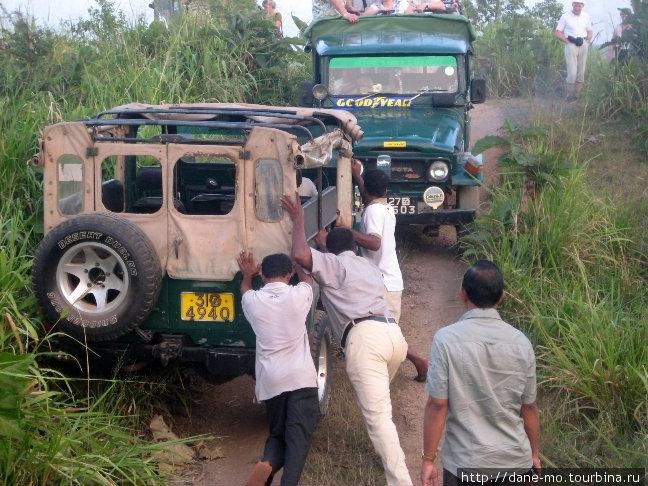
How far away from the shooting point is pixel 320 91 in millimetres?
8852

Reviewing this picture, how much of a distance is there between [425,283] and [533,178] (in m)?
1.43

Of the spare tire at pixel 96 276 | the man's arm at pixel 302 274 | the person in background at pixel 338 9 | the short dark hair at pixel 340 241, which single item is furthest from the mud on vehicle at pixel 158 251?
the person in background at pixel 338 9

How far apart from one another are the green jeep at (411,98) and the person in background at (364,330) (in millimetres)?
3606

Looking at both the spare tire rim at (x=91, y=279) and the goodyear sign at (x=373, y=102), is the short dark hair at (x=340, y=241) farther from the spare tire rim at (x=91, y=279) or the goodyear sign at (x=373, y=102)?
the goodyear sign at (x=373, y=102)

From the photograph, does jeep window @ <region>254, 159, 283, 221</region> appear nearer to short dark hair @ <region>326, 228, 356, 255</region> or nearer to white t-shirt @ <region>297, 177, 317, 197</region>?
short dark hair @ <region>326, 228, 356, 255</region>

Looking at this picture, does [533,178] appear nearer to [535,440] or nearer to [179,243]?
[179,243]

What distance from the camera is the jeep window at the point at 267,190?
190 inches

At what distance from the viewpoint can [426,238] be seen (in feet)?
32.2

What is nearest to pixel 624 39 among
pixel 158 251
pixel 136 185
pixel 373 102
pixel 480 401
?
pixel 373 102

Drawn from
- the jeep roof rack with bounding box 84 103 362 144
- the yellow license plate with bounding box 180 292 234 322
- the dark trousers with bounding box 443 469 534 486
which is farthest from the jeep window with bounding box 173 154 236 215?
the dark trousers with bounding box 443 469 534 486

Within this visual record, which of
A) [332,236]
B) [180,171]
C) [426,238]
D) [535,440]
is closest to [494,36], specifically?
[426,238]

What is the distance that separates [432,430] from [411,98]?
606 centimetres

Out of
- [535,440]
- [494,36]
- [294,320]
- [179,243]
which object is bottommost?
[535,440]

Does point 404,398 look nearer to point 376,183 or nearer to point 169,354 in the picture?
point 376,183
